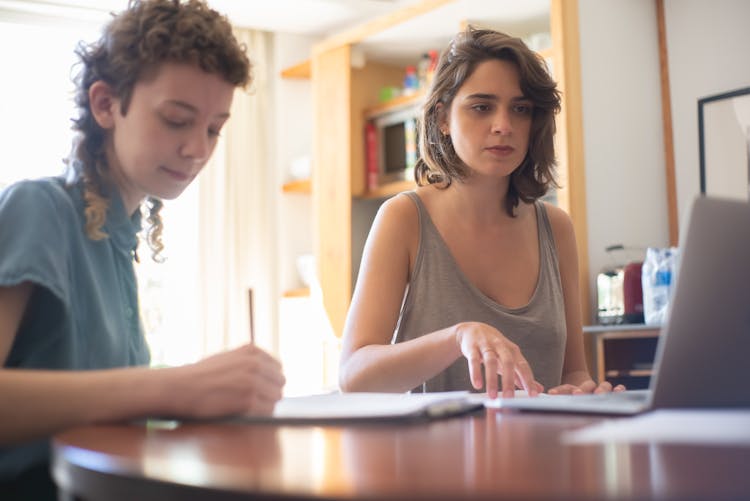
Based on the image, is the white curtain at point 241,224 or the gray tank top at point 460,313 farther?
the white curtain at point 241,224

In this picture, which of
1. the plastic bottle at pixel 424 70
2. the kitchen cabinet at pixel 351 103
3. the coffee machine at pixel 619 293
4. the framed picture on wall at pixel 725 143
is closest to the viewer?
the coffee machine at pixel 619 293

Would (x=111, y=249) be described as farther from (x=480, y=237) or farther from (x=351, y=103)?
(x=351, y=103)

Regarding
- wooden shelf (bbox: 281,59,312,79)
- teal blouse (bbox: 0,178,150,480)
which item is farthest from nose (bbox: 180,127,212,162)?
wooden shelf (bbox: 281,59,312,79)

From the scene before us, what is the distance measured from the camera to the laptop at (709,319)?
77 cm

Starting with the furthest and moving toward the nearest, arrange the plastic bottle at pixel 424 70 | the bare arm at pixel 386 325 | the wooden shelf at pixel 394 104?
the plastic bottle at pixel 424 70 < the wooden shelf at pixel 394 104 < the bare arm at pixel 386 325

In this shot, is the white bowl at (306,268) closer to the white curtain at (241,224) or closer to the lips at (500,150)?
the white curtain at (241,224)

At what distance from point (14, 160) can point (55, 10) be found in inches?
31.7

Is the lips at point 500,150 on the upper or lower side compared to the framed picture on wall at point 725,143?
lower

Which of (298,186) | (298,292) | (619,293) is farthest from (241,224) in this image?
(619,293)

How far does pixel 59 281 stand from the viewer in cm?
92

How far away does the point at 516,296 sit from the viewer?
5.48 feet

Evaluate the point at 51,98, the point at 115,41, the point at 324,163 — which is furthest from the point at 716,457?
the point at 51,98

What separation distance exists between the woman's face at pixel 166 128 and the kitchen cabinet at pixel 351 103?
2.97 meters

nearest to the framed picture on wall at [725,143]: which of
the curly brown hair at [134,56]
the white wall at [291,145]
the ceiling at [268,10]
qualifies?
the ceiling at [268,10]
